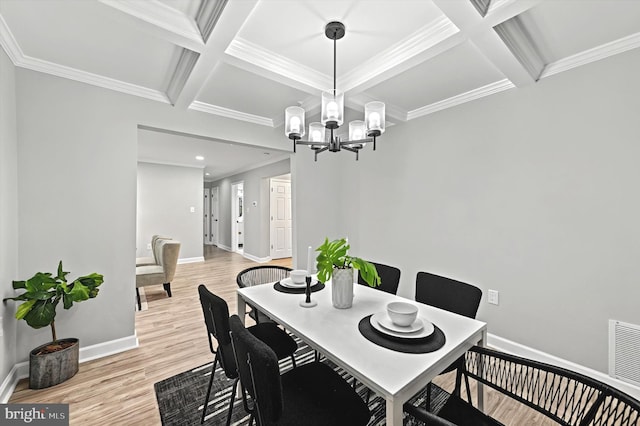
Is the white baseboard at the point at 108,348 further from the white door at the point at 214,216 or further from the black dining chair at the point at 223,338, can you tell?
the white door at the point at 214,216

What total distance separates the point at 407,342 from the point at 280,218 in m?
5.93

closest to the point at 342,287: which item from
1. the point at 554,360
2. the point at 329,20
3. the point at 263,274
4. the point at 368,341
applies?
the point at 368,341

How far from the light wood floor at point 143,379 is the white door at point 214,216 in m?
5.76

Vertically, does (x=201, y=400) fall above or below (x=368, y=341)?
below

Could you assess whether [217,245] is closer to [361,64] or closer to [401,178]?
[401,178]

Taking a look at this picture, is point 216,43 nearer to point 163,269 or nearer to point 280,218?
point 163,269

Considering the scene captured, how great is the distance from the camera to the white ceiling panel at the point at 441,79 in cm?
202

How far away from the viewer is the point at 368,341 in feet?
3.93

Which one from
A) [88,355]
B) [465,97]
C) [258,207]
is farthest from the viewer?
[258,207]

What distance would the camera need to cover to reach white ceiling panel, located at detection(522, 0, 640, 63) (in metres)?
1.50

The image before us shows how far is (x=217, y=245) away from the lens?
9047 mm

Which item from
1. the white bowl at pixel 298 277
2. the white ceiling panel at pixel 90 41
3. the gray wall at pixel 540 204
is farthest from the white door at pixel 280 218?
the white bowl at pixel 298 277

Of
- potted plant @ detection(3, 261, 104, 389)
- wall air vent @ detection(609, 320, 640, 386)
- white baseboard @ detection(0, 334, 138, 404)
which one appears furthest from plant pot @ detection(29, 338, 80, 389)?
wall air vent @ detection(609, 320, 640, 386)

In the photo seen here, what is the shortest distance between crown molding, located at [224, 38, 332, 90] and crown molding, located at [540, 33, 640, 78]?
70.2 inches
